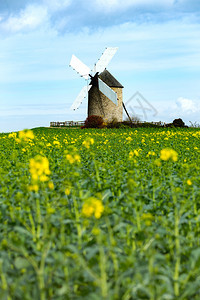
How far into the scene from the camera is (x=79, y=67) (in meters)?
36.5

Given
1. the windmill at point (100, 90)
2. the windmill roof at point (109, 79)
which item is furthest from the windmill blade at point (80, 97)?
the windmill roof at point (109, 79)

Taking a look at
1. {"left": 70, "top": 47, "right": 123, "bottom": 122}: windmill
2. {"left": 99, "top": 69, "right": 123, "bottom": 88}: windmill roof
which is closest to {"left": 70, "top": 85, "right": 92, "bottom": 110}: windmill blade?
{"left": 70, "top": 47, "right": 123, "bottom": 122}: windmill

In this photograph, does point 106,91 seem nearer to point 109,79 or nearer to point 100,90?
point 100,90

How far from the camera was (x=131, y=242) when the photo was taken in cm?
337

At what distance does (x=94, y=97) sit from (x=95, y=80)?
2041mm

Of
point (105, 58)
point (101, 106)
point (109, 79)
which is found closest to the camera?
point (105, 58)

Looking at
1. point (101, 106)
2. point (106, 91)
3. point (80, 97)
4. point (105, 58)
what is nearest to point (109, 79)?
point (105, 58)

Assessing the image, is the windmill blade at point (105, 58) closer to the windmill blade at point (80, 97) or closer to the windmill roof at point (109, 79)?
the windmill roof at point (109, 79)

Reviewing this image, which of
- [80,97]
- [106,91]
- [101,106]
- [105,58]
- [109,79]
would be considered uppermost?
[105,58]

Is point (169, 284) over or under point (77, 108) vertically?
under

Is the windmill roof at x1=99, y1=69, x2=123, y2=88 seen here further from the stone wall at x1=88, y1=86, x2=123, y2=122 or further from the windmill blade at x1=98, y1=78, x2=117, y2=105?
the windmill blade at x1=98, y1=78, x2=117, y2=105

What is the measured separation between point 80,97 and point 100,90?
97.7 inches

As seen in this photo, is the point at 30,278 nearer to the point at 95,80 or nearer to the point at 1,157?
the point at 1,157

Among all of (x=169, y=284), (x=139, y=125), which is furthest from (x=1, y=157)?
(x=139, y=125)
